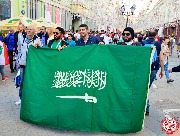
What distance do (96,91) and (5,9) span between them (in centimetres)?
2080

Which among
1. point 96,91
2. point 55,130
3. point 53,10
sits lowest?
point 55,130

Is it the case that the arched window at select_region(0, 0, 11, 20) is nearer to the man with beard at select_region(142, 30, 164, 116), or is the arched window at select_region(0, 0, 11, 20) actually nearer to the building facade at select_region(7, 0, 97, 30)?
the building facade at select_region(7, 0, 97, 30)

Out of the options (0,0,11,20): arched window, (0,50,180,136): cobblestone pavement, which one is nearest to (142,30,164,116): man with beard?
(0,50,180,136): cobblestone pavement

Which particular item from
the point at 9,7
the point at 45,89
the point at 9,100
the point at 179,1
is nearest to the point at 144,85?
the point at 45,89

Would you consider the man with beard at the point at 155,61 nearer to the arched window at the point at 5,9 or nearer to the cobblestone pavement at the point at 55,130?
the cobblestone pavement at the point at 55,130

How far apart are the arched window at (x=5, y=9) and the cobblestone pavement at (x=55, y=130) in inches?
577

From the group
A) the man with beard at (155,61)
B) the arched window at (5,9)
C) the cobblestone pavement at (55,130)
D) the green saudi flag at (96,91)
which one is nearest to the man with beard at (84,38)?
the green saudi flag at (96,91)

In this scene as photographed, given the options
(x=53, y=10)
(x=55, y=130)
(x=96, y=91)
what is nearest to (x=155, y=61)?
(x=96, y=91)

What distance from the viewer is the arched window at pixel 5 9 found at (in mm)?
22875

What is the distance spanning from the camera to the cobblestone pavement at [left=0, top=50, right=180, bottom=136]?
4805 mm

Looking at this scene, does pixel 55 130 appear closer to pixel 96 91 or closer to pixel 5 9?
pixel 96 91

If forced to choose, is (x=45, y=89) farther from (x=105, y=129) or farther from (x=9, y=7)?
(x=9, y=7)

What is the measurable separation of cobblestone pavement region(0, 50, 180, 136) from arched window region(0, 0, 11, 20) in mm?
14650

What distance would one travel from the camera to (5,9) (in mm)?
23531
